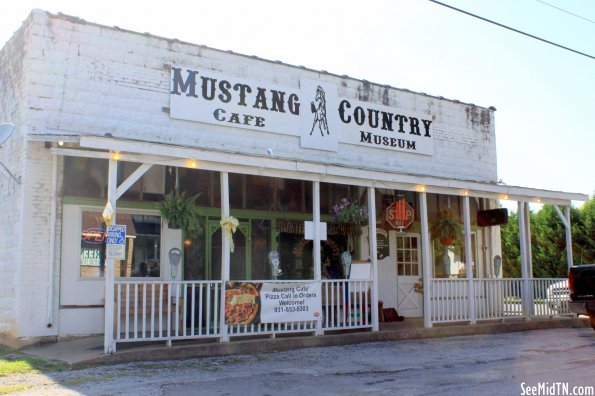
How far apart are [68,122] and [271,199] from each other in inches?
178

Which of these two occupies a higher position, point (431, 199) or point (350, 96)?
point (350, 96)

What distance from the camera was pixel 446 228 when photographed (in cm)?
1556

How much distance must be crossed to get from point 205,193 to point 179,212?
1334mm

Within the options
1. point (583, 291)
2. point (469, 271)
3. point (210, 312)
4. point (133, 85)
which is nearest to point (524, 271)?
point (469, 271)

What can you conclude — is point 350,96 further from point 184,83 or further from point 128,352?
point 128,352

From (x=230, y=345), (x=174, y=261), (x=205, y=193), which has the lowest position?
(x=230, y=345)

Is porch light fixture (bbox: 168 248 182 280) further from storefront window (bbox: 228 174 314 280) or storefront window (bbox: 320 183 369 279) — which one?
storefront window (bbox: 320 183 369 279)

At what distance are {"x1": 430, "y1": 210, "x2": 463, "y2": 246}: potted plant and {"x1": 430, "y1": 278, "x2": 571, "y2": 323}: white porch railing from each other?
138cm

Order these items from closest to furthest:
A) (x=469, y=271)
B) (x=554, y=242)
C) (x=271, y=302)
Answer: (x=271, y=302) → (x=469, y=271) → (x=554, y=242)

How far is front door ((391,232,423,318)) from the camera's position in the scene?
1571 cm

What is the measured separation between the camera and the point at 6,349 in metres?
10.4

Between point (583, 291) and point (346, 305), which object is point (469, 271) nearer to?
point (583, 291)

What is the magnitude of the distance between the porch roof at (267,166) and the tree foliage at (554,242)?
13.2 meters

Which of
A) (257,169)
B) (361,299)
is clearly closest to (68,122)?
(257,169)
